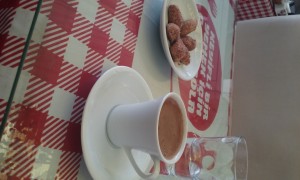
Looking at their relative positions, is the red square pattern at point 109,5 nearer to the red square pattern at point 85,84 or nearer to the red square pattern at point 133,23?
the red square pattern at point 133,23

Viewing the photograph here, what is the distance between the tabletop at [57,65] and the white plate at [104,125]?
0.07 ft

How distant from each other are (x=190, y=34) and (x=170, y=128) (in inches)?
16.0

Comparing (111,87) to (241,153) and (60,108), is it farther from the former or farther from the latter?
(241,153)

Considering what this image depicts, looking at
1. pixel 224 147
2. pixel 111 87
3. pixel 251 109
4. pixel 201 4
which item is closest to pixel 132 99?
pixel 111 87

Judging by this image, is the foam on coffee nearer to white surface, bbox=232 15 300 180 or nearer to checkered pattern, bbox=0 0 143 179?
checkered pattern, bbox=0 0 143 179

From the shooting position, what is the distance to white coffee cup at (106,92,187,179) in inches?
17.8

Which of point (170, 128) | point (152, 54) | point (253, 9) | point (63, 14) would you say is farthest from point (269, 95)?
point (63, 14)

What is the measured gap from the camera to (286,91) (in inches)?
57.3

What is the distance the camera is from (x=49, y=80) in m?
0.44

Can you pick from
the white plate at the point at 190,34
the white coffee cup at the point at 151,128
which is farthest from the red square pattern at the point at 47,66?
the white plate at the point at 190,34

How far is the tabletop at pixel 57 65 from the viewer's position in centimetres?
40

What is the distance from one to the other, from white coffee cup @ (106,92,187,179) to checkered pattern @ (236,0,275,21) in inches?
50.1

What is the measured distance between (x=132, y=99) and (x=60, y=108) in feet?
0.51

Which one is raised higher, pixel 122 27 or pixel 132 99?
pixel 122 27
